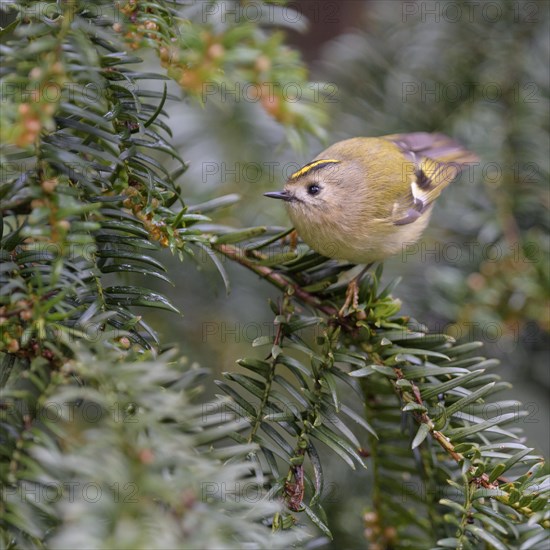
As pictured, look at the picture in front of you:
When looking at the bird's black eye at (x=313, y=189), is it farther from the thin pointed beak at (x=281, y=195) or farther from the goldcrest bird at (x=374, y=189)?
the thin pointed beak at (x=281, y=195)

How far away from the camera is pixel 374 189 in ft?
7.11

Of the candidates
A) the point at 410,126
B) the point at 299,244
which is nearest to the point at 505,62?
the point at 410,126

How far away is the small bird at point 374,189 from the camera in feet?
6.00

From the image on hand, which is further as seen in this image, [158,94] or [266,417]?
[158,94]

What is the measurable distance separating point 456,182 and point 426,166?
0.16 metres

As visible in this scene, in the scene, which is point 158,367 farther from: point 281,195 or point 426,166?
point 426,166

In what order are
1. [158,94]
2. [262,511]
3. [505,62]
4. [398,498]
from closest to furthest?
[262,511], [158,94], [398,498], [505,62]

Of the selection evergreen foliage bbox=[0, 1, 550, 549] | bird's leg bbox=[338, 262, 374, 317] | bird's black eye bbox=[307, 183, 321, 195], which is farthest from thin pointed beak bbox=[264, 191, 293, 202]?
bird's leg bbox=[338, 262, 374, 317]

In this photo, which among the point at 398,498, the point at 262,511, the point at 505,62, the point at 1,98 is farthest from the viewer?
the point at 505,62

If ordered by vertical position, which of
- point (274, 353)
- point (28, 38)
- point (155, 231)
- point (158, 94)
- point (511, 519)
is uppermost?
Result: point (28, 38)

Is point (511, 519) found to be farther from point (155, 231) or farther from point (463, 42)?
point (463, 42)

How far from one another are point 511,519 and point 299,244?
82 centimetres

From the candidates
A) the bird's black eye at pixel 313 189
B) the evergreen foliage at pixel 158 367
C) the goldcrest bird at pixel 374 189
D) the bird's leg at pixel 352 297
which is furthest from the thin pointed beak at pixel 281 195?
the bird's leg at pixel 352 297

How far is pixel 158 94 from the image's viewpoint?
3.74ft
